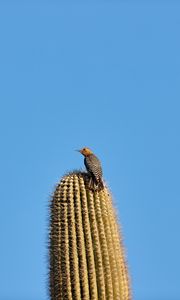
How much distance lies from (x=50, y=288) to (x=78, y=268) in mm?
440

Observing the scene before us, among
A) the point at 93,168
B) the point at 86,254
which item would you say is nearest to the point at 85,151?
the point at 93,168

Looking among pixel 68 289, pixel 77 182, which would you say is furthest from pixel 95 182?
pixel 68 289

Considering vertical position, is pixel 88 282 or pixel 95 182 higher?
pixel 95 182

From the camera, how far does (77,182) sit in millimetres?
19734

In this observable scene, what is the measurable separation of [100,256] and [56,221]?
682 mm

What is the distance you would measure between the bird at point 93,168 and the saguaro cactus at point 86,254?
0.90 feet

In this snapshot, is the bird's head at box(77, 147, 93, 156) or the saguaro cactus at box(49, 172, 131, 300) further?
the bird's head at box(77, 147, 93, 156)

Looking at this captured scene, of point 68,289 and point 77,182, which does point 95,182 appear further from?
point 68,289

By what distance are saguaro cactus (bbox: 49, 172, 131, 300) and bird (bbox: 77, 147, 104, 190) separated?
0.27m

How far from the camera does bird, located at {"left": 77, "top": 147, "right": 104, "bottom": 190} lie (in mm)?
19656

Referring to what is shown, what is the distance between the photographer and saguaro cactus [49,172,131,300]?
1905cm

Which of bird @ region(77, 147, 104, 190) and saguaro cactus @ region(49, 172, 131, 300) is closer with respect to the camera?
saguaro cactus @ region(49, 172, 131, 300)

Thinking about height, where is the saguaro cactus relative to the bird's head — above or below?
below

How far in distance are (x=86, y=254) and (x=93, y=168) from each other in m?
1.23
